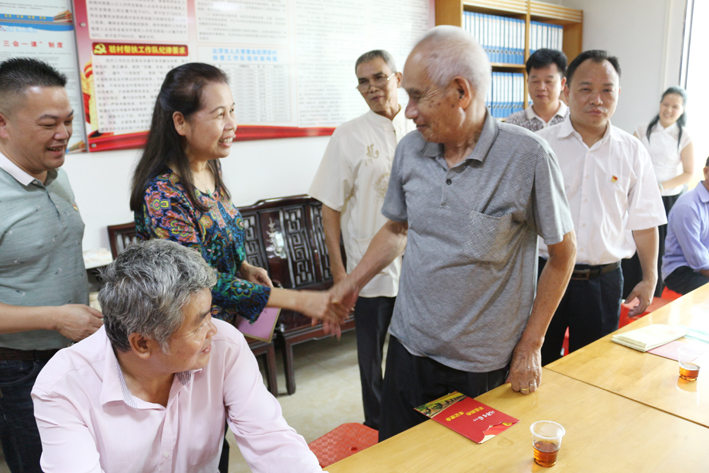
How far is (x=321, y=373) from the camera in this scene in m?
3.33

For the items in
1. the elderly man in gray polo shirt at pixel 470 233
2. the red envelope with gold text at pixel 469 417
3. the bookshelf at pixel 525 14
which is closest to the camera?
the red envelope with gold text at pixel 469 417

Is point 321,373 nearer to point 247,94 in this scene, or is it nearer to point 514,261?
point 247,94

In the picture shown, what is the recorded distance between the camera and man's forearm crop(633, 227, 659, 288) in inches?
83.8

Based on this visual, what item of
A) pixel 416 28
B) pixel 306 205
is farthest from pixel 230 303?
pixel 416 28

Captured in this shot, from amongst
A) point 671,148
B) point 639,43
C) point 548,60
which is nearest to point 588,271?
point 548,60

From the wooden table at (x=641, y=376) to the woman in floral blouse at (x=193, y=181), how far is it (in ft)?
3.20

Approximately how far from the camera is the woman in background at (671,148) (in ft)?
13.6


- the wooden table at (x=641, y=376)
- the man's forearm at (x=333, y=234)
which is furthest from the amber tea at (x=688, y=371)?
the man's forearm at (x=333, y=234)

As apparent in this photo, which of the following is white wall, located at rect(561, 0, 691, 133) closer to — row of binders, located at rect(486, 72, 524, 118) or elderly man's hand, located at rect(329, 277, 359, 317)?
row of binders, located at rect(486, 72, 524, 118)

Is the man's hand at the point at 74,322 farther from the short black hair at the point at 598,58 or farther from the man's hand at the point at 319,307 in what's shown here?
the short black hair at the point at 598,58

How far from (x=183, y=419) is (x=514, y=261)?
0.93m

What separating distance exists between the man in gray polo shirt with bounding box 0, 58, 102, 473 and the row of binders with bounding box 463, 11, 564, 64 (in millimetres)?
3272

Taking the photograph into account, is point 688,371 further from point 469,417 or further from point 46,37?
point 46,37

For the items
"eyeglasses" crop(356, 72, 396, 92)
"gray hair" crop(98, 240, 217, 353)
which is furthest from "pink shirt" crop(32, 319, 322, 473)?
"eyeglasses" crop(356, 72, 396, 92)
